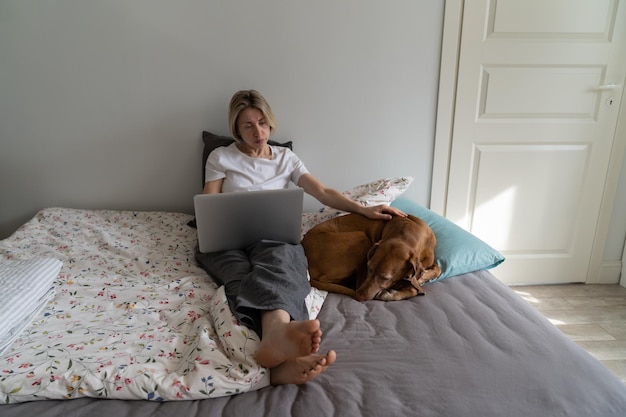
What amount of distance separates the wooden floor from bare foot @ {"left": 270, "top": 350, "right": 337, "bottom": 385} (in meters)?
1.45

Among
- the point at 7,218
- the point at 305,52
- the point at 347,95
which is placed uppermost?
the point at 305,52

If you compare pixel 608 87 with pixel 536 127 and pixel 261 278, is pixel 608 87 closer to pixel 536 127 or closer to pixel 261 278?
pixel 536 127

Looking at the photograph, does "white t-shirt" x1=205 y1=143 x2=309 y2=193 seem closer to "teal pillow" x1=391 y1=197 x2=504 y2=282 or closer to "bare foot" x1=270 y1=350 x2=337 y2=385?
"teal pillow" x1=391 y1=197 x2=504 y2=282

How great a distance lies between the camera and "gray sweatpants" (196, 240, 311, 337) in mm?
1097

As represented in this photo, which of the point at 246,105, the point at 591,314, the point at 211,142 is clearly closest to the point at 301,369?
the point at 246,105

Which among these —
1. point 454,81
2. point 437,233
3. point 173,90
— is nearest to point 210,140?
point 173,90

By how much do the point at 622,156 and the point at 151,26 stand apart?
8.77ft

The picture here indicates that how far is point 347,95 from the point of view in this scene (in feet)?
6.88

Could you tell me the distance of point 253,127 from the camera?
1.70 metres

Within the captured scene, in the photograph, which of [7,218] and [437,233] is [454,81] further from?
[7,218]

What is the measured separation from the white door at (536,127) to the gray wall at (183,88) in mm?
228

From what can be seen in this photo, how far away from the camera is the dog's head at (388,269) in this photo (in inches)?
54.2

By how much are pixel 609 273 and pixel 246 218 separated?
236 cm

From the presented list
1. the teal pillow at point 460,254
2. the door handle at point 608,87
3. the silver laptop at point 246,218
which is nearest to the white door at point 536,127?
the door handle at point 608,87
